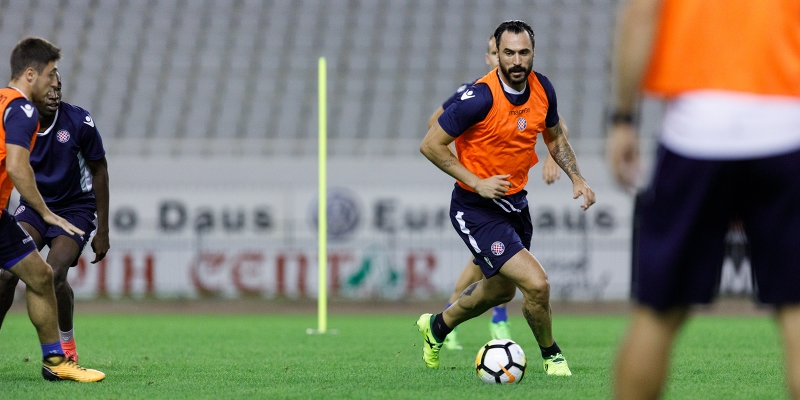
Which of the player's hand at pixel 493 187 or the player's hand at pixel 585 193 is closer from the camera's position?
the player's hand at pixel 493 187

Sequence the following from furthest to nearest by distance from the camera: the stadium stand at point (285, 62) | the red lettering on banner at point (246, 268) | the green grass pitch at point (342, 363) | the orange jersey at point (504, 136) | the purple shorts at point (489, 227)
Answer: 1. the stadium stand at point (285, 62)
2. the red lettering on banner at point (246, 268)
3. the orange jersey at point (504, 136)
4. the purple shorts at point (489, 227)
5. the green grass pitch at point (342, 363)

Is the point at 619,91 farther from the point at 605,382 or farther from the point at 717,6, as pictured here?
the point at 605,382

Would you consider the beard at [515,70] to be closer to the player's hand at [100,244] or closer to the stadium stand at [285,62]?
the player's hand at [100,244]

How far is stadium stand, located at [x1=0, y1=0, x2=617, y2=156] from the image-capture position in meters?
22.7

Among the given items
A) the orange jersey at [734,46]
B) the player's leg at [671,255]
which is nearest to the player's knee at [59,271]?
the player's leg at [671,255]

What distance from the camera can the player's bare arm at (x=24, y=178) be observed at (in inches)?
220

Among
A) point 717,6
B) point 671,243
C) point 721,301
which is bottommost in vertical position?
point 721,301

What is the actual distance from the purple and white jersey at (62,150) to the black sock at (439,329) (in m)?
2.58

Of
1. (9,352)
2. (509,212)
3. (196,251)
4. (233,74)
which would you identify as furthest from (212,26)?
(509,212)

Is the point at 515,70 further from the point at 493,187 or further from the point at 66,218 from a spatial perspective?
the point at 66,218

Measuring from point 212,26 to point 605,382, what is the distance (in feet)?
71.2

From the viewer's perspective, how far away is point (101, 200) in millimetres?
6914

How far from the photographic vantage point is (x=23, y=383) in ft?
20.2

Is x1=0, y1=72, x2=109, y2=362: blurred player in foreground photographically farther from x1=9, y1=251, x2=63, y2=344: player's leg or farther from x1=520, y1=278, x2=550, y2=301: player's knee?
x1=520, y1=278, x2=550, y2=301: player's knee
